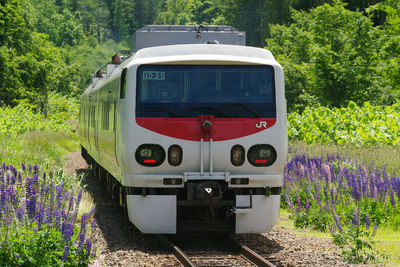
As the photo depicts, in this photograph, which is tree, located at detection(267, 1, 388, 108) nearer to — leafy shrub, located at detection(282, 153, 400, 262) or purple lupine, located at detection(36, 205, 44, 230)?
leafy shrub, located at detection(282, 153, 400, 262)

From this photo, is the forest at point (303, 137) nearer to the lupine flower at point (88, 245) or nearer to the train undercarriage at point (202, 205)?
the lupine flower at point (88, 245)

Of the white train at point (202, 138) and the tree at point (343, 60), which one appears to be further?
the tree at point (343, 60)

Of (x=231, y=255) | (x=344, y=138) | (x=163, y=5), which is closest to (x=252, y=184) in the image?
(x=231, y=255)

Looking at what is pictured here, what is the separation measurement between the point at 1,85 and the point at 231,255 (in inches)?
1592

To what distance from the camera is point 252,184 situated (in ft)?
30.7

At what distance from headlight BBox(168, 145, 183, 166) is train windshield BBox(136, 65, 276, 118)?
0.44 m

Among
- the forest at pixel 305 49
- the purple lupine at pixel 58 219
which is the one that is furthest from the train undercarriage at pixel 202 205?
the forest at pixel 305 49

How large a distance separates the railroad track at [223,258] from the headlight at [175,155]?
1.09 metres

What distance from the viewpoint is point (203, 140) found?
9195 mm

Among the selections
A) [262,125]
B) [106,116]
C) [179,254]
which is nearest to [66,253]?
[179,254]

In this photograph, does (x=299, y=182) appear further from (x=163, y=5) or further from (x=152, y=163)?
(x=163, y=5)

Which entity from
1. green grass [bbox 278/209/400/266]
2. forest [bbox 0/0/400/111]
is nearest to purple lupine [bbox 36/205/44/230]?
green grass [bbox 278/209/400/266]

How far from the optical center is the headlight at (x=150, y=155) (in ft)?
30.2

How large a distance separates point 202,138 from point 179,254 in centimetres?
159
